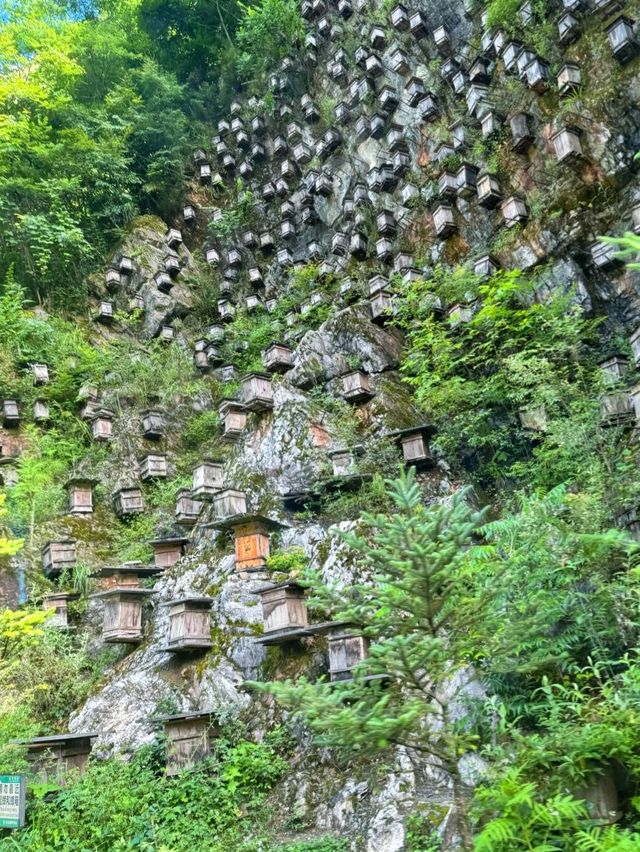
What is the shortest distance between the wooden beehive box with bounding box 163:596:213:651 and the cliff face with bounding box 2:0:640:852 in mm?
267

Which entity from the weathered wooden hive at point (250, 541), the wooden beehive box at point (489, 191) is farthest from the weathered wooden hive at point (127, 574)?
the wooden beehive box at point (489, 191)

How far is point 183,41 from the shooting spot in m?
24.7

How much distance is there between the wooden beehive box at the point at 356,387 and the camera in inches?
480

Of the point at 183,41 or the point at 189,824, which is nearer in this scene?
the point at 189,824

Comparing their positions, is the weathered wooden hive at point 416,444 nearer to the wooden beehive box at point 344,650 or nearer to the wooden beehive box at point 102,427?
the wooden beehive box at point 344,650

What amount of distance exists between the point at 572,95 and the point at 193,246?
13.1 m

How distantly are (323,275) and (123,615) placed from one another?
10459 millimetres

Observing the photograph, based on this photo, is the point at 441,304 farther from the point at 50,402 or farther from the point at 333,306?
the point at 50,402

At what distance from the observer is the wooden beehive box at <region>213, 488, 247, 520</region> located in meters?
10.7

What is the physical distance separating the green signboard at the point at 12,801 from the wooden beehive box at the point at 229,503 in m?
4.82

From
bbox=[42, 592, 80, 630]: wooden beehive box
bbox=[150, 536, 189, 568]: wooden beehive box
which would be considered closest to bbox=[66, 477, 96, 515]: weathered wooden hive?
bbox=[42, 592, 80, 630]: wooden beehive box

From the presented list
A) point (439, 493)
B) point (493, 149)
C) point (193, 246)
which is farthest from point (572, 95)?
point (193, 246)

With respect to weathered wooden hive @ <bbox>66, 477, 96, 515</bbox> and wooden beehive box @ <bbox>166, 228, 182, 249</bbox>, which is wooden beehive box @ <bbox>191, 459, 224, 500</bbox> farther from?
wooden beehive box @ <bbox>166, 228, 182, 249</bbox>

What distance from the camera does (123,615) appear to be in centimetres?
979
